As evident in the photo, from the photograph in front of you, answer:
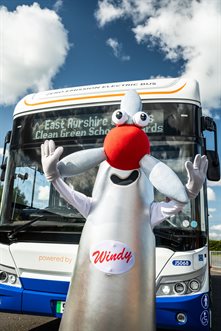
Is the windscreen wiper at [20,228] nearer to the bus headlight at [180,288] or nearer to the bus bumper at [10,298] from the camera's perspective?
the bus bumper at [10,298]

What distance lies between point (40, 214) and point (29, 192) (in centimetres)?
42

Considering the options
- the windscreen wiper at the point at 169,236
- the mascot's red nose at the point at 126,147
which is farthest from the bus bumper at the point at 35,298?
the mascot's red nose at the point at 126,147

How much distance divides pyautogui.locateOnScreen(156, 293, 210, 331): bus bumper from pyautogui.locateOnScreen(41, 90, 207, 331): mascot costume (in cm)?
108

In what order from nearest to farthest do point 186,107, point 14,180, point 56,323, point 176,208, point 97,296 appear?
point 97,296 → point 176,208 → point 186,107 → point 14,180 → point 56,323

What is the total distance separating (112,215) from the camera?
9.18 ft

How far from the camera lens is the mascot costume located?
104 inches

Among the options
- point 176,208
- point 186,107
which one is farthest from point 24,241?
point 186,107

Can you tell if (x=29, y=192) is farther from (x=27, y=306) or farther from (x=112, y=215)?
(x=112, y=215)

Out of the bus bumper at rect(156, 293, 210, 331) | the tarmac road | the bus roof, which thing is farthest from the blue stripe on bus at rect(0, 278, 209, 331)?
the bus roof

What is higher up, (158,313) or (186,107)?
(186,107)

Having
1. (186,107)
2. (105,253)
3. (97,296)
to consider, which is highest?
(186,107)

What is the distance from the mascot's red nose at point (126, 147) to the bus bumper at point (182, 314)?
1.71 metres

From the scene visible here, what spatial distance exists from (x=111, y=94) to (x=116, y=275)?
2.71 meters

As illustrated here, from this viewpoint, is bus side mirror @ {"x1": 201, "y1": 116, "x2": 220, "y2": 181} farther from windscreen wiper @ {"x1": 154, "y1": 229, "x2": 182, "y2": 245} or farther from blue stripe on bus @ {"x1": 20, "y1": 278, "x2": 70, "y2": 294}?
blue stripe on bus @ {"x1": 20, "y1": 278, "x2": 70, "y2": 294}
